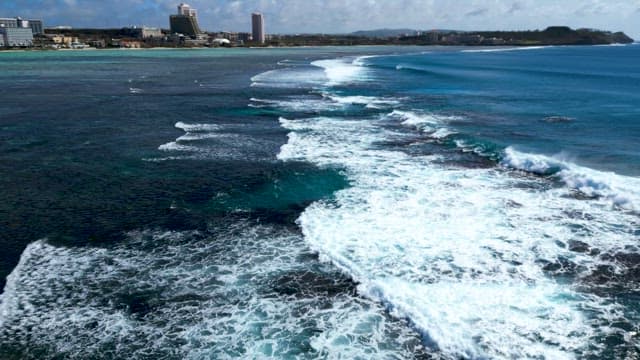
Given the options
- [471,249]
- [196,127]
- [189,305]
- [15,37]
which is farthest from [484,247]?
[15,37]

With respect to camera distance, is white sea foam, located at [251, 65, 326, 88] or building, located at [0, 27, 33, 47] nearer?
white sea foam, located at [251, 65, 326, 88]

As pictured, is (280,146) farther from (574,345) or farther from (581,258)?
(574,345)

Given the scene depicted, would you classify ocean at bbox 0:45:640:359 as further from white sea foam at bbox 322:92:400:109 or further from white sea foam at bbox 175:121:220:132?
white sea foam at bbox 322:92:400:109

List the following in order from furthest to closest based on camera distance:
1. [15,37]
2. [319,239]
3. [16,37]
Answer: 1. [16,37]
2. [15,37]
3. [319,239]

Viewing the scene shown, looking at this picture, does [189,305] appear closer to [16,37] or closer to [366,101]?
[366,101]

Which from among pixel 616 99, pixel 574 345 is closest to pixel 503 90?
pixel 616 99

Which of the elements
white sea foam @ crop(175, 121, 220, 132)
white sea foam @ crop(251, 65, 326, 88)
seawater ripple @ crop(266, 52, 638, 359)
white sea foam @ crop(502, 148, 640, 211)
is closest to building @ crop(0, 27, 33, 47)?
white sea foam @ crop(251, 65, 326, 88)
